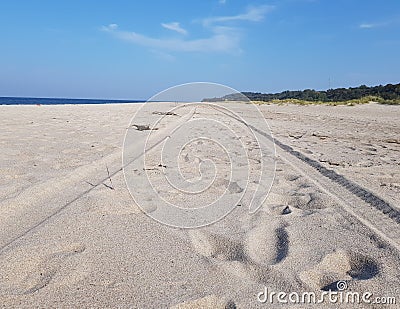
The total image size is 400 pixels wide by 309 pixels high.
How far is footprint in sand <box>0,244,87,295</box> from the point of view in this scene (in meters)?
1.80

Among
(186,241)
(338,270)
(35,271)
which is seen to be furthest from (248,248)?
(35,271)

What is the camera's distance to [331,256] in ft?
7.10

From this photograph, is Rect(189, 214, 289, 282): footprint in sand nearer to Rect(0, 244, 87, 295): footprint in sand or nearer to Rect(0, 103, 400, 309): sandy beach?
Rect(0, 103, 400, 309): sandy beach

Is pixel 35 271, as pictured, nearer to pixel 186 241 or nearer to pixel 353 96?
pixel 186 241

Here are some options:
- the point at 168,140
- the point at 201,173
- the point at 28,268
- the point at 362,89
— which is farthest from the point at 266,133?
the point at 362,89

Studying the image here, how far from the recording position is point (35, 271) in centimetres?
194

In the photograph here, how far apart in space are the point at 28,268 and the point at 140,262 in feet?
1.96

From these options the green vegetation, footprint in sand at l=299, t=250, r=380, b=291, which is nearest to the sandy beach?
footprint in sand at l=299, t=250, r=380, b=291

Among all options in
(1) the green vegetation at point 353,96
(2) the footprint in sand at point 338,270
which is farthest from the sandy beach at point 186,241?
(1) the green vegetation at point 353,96

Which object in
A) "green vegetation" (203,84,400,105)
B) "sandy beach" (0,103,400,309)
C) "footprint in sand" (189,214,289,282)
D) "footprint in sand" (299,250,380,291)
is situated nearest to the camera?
"sandy beach" (0,103,400,309)

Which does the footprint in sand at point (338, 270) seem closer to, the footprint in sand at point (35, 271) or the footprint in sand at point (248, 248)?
the footprint in sand at point (248, 248)

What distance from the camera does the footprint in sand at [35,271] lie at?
70.7 inches

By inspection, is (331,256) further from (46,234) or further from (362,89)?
(362,89)

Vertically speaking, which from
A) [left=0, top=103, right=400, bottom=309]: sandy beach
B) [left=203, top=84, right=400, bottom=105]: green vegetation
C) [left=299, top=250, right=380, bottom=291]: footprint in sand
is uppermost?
[left=203, top=84, right=400, bottom=105]: green vegetation
